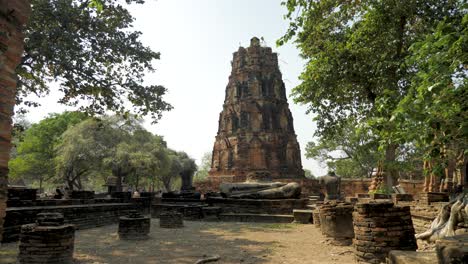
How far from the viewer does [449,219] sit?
5.79 m

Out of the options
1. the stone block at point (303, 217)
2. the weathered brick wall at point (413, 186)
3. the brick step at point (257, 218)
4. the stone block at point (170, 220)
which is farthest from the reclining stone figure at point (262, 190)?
the weathered brick wall at point (413, 186)

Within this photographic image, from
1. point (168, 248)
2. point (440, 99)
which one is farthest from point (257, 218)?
point (440, 99)

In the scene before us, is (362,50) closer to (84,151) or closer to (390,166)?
(390,166)

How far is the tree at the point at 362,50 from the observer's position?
10.9 meters

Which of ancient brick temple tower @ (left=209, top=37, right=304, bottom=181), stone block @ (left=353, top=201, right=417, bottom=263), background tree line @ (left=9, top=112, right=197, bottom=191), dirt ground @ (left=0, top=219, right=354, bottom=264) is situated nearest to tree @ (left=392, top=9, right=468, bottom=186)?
stone block @ (left=353, top=201, right=417, bottom=263)

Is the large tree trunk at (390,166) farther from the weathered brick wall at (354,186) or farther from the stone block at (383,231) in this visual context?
the weathered brick wall at (354,186)

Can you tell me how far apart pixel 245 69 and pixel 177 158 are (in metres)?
14.0

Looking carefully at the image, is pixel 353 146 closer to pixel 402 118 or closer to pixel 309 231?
pixel 309 231

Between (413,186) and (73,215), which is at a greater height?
(413,186)

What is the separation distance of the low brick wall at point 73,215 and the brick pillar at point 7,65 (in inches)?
210

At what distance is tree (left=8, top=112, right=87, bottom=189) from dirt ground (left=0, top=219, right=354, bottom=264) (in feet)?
75.6

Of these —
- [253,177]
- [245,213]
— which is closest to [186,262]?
[245,213]

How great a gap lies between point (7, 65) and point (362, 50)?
11.1 meters

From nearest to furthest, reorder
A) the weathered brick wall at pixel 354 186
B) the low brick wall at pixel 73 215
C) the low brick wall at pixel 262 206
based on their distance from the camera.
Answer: the low brick wall at pixel 73 215 → the low brick wall at pixel 262 206 → the weathered brick wall at pixel 354 186
